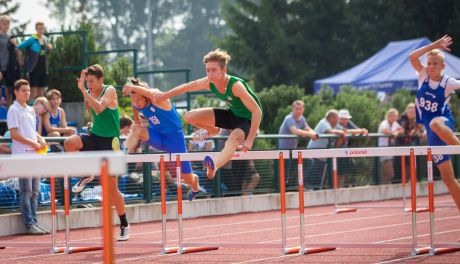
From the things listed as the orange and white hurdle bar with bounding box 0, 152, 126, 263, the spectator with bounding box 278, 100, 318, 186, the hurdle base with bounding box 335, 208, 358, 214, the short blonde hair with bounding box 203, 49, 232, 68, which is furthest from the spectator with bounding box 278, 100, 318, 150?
the orange and white hurdle bar with bounding box 0, 152, 126, 263

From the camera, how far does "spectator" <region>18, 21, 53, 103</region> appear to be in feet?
63.4

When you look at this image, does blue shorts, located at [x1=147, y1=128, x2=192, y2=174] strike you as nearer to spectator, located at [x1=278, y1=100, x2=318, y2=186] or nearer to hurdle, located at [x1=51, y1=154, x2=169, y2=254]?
hurdle, located at [x1=51, y1=154, x2=169, y2=254]

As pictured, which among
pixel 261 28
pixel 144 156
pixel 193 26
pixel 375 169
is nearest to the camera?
pixel 144 156

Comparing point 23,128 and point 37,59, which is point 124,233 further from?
point 37,59

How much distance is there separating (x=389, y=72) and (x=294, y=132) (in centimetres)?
1313

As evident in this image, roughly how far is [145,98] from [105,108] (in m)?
0.52

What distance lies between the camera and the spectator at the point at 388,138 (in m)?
22.1

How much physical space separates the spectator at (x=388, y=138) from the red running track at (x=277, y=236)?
278 centimetres

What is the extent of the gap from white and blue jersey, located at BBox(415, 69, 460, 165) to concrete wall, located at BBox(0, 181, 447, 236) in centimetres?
608

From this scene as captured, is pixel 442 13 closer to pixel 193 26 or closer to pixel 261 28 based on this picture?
pixel 261 28

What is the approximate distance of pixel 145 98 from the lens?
42.2 feet

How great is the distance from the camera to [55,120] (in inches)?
672

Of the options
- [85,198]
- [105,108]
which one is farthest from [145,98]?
[85,198]

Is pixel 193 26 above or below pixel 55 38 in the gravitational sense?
above
